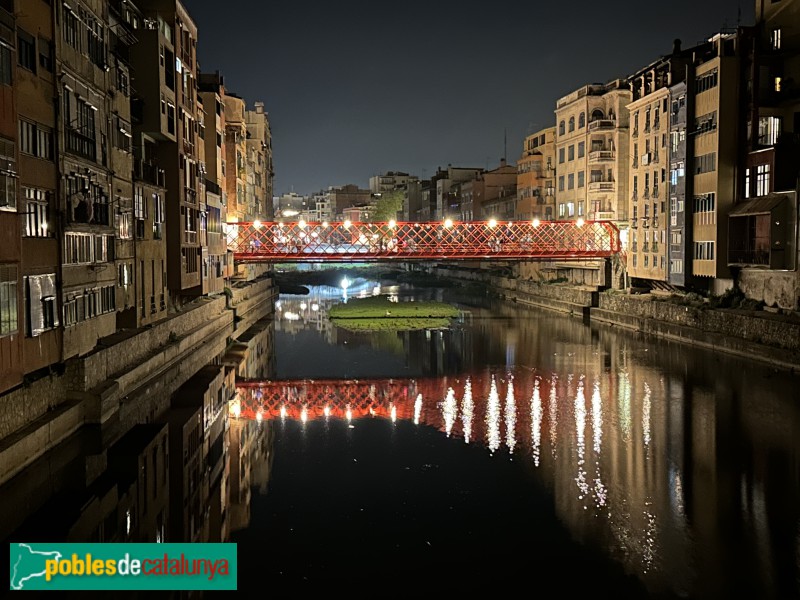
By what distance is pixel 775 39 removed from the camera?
1341 inches

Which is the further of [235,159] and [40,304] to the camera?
[235,159]

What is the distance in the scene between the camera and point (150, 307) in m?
28.2

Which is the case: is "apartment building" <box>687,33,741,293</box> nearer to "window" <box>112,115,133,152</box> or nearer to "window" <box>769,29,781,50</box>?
"window" <box>769,29,781,50</box>

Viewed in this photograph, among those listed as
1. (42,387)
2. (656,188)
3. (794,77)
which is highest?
(794,77)

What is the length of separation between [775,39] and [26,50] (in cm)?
3213

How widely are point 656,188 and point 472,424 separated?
26.8m

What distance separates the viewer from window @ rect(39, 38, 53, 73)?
59.7 ft

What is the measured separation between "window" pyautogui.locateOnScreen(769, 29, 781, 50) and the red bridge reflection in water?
1973cm

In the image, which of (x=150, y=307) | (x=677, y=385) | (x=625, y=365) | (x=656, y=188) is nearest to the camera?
(x=677, y=385)

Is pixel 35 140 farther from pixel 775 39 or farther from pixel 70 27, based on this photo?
pixel 775 39

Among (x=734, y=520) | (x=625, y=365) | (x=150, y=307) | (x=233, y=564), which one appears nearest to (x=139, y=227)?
(x=150, y=307)

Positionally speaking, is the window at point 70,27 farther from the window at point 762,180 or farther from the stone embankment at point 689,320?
the window at point 762,180

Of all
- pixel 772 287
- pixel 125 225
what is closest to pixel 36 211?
pixel 125 225

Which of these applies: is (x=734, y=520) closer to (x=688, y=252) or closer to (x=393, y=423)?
(x=393, y=423)
